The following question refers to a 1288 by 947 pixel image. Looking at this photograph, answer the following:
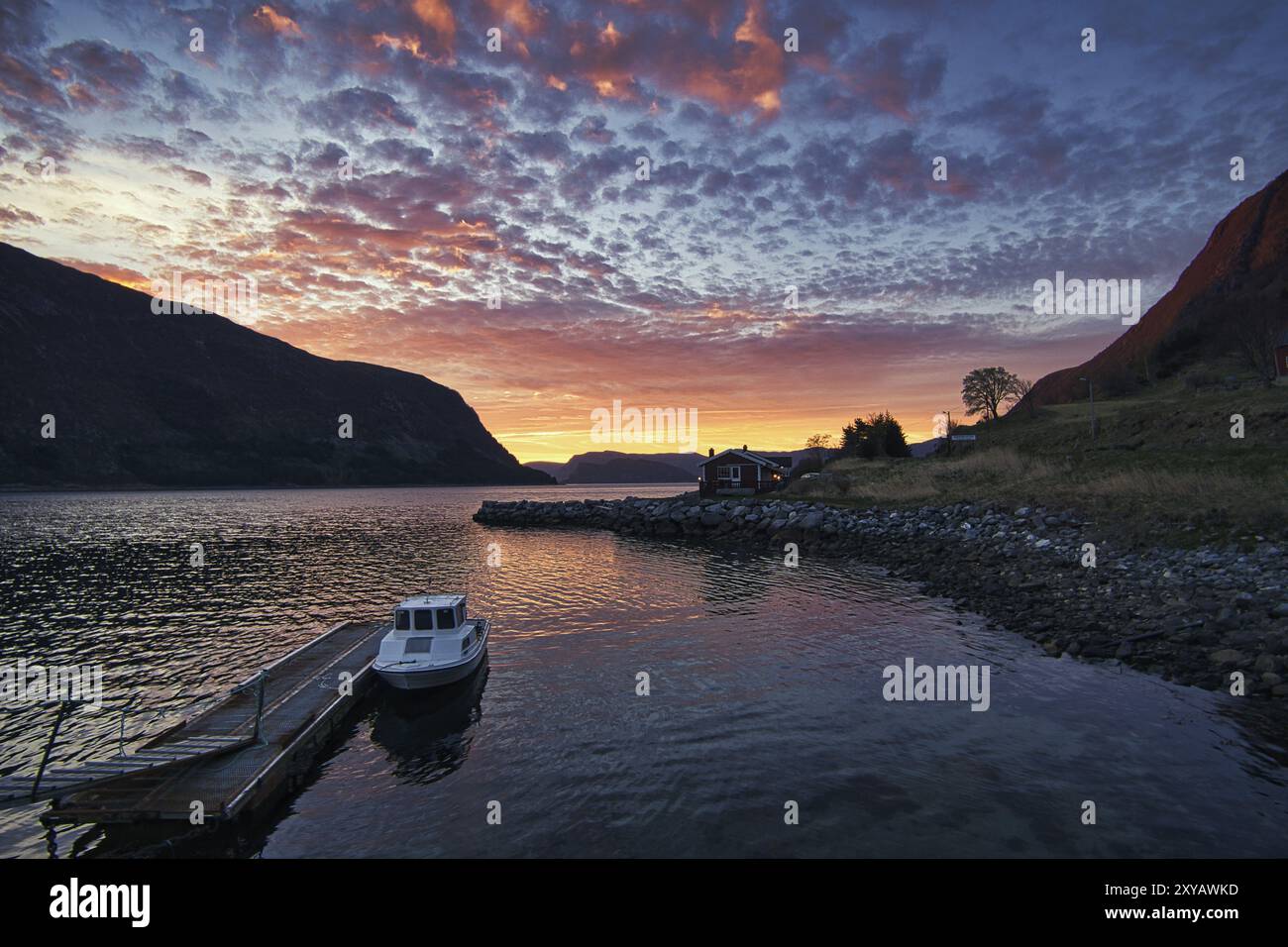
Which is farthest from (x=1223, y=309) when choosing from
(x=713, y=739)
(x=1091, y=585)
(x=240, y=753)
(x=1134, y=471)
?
(x=240, y=753)

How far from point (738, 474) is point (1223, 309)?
8699cm

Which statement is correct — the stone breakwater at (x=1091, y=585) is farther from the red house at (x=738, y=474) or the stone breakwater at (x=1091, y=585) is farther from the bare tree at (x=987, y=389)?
→ the bare tree at (x=987, y=389)

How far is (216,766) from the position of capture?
15367 mm

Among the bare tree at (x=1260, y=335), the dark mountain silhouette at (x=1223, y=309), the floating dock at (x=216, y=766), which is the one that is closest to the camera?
the floating dock at (x=216, y=766)

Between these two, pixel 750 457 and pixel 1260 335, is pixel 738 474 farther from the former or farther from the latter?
pixel 1260 335

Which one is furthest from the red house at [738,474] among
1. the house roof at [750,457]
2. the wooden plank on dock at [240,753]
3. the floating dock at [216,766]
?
the floating dock at [216,766]

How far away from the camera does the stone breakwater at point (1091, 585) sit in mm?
19977

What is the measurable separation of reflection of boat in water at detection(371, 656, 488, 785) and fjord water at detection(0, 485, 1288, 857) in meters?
0.10

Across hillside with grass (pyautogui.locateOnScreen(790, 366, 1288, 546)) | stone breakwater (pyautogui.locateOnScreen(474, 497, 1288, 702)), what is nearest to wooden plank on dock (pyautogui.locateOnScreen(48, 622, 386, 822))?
stone breakwater (pyautogui.locateOnScreen(474, 497, 1288, 702))

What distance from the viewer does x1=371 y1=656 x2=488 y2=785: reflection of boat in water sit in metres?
16.8

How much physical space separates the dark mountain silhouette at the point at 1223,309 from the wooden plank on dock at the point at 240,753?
9485 cm
